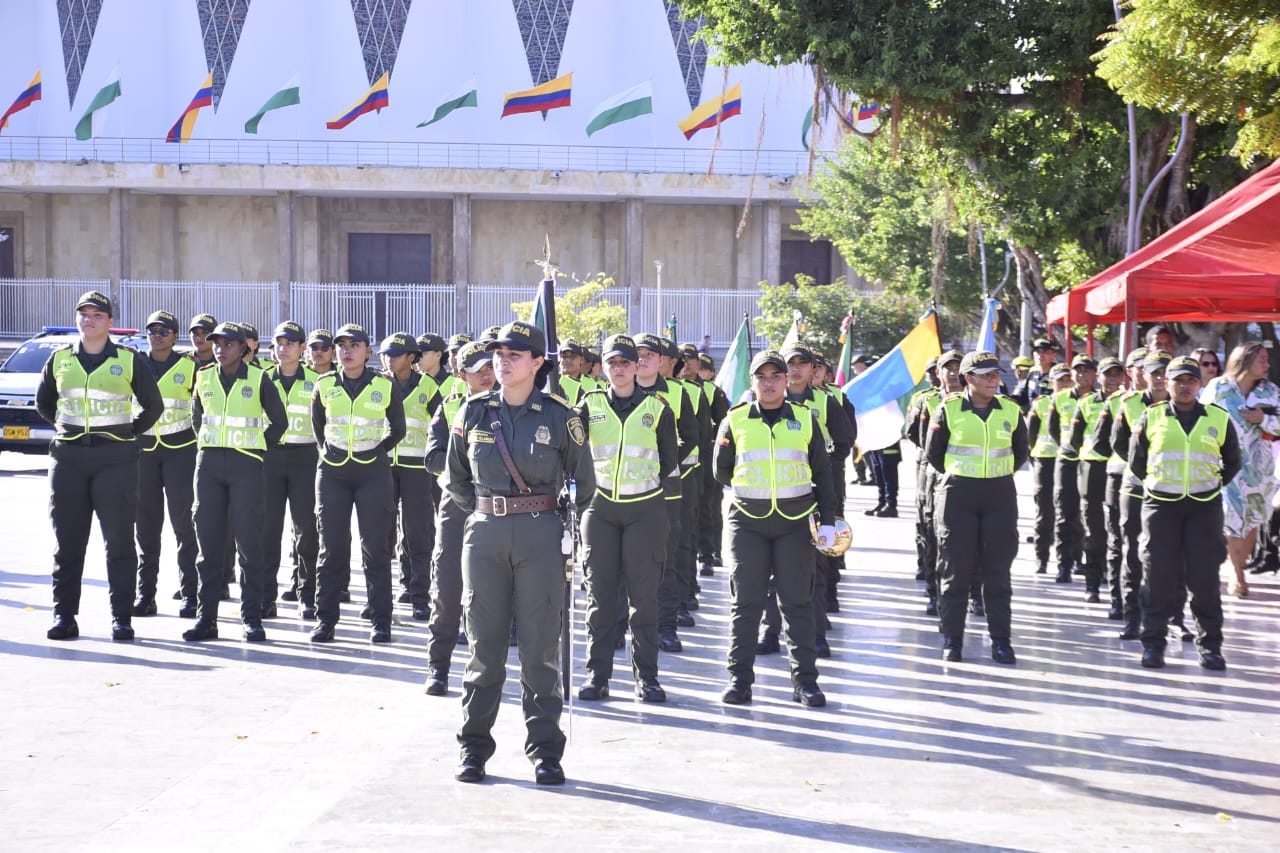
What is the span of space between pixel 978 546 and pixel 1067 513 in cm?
386

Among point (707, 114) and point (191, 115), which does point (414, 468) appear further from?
point (191, 115)

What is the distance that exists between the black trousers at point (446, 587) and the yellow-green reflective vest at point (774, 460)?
1.64m

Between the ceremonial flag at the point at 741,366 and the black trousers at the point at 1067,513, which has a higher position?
the ceremonial flag at the point at 741,366

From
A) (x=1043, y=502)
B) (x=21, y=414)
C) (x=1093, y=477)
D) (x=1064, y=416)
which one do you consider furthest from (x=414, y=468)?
(x=21, y=414)

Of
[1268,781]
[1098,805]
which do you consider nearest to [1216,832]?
[1098,805]

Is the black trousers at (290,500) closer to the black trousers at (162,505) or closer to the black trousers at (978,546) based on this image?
the black trousers at (162,505)

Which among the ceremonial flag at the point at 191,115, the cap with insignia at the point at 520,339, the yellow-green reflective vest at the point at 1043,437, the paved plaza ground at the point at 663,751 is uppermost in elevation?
the ceremonial flag at the point at 191,115

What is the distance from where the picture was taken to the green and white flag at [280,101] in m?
40.8

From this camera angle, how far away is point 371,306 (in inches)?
1516

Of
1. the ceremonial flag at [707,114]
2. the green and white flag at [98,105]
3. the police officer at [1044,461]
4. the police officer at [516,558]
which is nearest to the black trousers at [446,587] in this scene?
the police officer at [516,558]

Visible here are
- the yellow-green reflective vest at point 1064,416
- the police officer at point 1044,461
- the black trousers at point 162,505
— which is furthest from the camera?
the police officer at point 1044,461

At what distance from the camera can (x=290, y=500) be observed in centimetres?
1128

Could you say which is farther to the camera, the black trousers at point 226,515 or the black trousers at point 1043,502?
the black trousers at point 1043,502

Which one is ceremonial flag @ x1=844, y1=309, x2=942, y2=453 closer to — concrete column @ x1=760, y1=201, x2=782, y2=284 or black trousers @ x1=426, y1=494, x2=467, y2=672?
black trousers @ x1=426, y1=494, x2=467, y2=672
